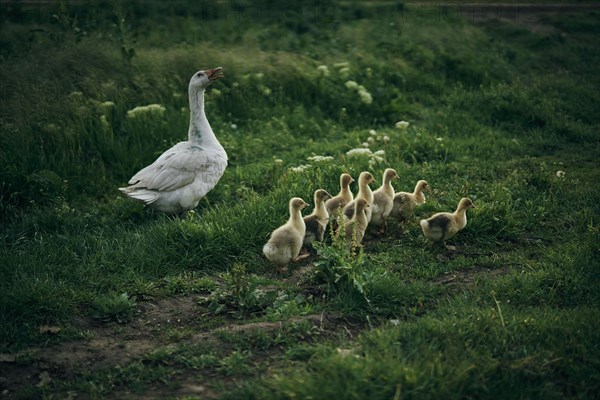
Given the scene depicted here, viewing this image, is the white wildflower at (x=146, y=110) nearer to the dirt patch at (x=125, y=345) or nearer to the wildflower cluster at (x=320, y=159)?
the wildflower cluster at (x=320, y=159)

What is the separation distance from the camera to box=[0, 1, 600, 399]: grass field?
497cm

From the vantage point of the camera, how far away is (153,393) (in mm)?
4816

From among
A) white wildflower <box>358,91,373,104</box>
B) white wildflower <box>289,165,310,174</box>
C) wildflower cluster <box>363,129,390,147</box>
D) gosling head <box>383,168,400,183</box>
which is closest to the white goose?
white wildflower <box>289,165,310,174</box>

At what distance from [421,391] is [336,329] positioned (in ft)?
3.94

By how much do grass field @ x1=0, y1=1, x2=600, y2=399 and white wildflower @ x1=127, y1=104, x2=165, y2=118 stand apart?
0.46 feet

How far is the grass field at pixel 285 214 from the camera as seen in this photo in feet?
16.3

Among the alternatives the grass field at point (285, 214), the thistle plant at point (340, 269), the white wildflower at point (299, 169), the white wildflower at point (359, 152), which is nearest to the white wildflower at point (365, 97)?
the grass field at point (285, 214)

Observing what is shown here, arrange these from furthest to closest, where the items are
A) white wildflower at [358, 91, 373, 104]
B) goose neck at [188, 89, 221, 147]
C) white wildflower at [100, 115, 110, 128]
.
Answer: white wildflower at [358, 91, 373, 104] < white wildflower at [100, 115, 110, 128] < goose neck at [188, 89, 221, 147]

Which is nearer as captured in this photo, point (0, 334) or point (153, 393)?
point (153, 393)

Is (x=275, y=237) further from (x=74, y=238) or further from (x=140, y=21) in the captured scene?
(x=140, y=21)

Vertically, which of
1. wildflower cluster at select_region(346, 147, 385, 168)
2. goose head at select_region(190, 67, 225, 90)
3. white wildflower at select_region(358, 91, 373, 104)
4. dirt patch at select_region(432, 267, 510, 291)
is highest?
goose head at select_region(190, 67, 225, 90)

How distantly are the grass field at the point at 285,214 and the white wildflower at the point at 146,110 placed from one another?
141mm

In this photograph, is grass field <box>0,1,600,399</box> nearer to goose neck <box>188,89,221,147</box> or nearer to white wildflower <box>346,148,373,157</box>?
white wildflower <box>346,148,373,157</box>

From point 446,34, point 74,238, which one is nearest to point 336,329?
point 74,238
